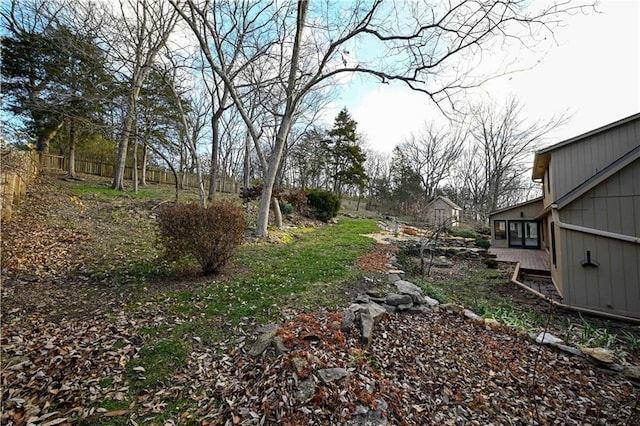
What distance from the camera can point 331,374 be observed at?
7.75 feet

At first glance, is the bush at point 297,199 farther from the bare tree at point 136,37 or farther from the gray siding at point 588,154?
the gray siding at point 588,154

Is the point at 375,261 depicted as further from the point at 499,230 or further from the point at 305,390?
the point at 499,230

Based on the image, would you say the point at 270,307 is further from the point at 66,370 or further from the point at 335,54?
the point at 335,54

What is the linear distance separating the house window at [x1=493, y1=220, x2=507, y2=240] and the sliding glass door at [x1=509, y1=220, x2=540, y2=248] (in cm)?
26

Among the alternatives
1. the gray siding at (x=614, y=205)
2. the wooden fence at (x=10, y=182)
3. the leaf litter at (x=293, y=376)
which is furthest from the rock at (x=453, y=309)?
the wooden fence at (x=10, y=182)

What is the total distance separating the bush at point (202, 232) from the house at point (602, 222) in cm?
761

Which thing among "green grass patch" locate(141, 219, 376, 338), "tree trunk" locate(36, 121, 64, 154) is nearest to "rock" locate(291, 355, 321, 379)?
"green grass patch" locate(141, 219, 376, 338)

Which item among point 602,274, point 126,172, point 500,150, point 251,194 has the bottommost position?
point 602,274

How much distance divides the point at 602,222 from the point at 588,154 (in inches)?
89.1

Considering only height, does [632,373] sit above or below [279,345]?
below

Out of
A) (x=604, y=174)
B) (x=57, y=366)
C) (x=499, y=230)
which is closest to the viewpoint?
(x=57, y=366)

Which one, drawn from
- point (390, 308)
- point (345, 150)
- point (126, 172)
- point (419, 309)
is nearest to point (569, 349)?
point (419, 309)

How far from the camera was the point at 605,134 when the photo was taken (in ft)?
22.1

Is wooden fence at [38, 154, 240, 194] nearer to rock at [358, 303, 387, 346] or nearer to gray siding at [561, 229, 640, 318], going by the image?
rock at [358, 303, 387, 346]
